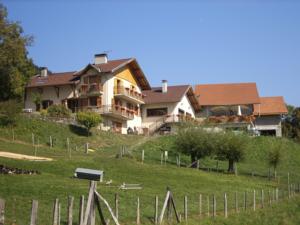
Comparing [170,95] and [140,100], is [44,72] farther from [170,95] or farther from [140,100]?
[170,95]

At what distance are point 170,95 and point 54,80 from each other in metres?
15.7

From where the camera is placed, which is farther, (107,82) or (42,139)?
(107,82)

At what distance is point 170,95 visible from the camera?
71.1 meters

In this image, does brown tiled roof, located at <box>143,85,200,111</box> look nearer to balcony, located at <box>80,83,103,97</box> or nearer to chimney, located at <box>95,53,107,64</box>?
chimney, located at <box>95,53,107,64</box>

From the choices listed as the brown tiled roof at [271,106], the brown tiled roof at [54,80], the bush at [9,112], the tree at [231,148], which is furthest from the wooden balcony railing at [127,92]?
the tree at [231,148]

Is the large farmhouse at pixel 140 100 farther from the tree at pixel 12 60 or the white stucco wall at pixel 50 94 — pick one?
the tree at pixel 12 60

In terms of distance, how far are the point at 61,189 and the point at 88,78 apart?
41467mm

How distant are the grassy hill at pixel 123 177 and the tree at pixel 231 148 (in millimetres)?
1422

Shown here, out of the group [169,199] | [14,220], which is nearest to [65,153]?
[169,199]

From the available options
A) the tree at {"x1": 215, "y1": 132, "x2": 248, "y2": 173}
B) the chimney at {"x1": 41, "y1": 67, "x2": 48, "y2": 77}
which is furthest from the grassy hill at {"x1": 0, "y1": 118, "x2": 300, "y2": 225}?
the chimney at {"x1": 41, "y1": 67, "x2": 48, "y2": 77}

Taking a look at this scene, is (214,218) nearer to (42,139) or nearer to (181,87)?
(42,139)

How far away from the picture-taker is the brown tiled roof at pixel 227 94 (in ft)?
246

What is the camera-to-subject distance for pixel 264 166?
172ft

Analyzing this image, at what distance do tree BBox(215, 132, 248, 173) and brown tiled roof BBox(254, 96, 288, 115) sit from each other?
28759 millimetres
